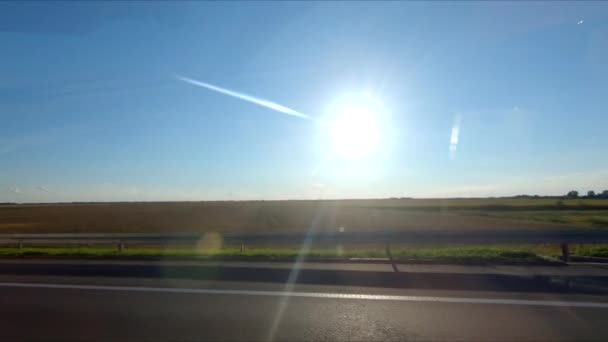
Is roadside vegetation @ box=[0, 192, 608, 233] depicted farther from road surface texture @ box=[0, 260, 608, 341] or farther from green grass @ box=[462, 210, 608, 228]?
road surface texture @ box=[0, 260, 608, 341]

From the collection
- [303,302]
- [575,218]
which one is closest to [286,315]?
[303,302]

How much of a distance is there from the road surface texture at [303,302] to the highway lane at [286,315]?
0.01 metres

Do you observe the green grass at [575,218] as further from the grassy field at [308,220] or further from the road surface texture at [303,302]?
the road surface texture at [303,302]

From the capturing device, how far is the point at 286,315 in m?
6.46

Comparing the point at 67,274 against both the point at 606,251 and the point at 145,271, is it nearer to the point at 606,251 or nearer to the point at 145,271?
the point at 145,271

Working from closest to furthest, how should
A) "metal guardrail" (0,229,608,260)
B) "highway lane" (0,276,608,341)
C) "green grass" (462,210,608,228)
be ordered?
1. "highway lane" (0,276,608,341)
2. "metal guardrail" (0,229,608,260)
3. "green grass" (462,210,608,228)

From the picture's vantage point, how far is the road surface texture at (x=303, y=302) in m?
5.77

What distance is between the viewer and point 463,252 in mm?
11359

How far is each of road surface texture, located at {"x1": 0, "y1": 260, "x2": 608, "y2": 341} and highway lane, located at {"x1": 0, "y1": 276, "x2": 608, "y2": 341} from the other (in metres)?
0.01

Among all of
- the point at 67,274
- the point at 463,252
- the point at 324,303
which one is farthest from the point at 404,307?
the point at 67,274

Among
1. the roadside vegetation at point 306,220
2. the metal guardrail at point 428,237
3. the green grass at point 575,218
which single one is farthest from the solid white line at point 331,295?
the green grass at point 575,218

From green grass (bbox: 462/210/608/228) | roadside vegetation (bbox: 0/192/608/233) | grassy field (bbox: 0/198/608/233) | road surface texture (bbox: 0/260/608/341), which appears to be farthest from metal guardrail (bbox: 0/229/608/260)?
green grass (bbox: 462/210/608/228)

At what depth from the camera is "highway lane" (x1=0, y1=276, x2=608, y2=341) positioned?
5688 millimetres

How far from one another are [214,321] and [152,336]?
0.84 metres
